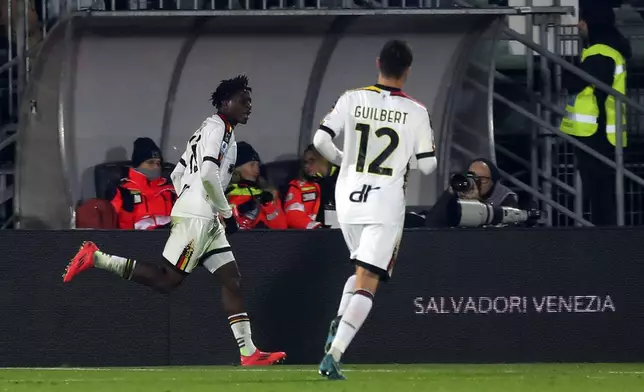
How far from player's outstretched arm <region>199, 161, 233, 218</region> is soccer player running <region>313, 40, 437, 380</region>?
1209 mm

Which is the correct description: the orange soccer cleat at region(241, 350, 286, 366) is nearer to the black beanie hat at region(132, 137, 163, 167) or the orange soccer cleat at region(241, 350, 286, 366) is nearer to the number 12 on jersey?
the number 12 on jersey

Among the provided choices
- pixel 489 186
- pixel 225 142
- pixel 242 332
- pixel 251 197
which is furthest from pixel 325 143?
pixel 251 197

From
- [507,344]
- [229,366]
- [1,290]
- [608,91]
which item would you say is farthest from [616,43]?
[1,290]

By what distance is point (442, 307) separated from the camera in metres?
11.6

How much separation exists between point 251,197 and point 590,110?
2.83 metres

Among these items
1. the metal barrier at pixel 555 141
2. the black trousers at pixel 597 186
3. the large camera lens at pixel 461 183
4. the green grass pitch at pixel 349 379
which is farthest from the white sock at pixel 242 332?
the black trousers at pixel 597 186

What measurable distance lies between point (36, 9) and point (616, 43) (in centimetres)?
462

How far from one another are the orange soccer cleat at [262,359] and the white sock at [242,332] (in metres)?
0.03

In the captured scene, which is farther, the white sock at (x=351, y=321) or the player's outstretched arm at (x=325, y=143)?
the player's outstretched arm at (x=325, y=143)

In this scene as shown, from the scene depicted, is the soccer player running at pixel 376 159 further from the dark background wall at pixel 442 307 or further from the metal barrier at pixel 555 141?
the metal barrier at pixel 555 141

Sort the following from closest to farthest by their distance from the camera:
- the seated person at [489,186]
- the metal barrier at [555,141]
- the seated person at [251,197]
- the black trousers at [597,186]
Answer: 1. the seated person at [489,186]
2. the seated person at [251,197]
3. the metal barrier at [555,141]
4. the black trousers at [597,186]

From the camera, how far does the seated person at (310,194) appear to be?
12820 millimetres

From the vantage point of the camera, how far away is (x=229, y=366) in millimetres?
11500

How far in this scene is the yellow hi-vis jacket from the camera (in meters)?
13.5
